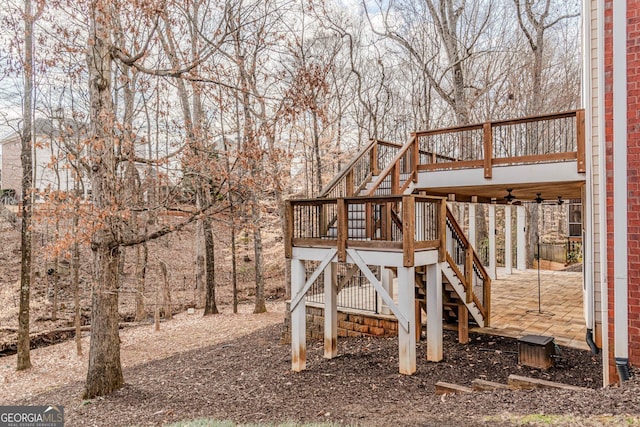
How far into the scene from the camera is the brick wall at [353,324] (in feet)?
27.3

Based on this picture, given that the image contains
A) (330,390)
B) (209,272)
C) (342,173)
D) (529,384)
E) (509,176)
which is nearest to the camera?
(529,384)

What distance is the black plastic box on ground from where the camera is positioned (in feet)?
19.3

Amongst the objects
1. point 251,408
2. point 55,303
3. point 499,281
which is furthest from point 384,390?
point 55,303

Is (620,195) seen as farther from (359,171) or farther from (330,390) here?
(359,171)

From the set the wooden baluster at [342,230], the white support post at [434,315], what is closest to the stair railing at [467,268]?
the white support post at [434,315]

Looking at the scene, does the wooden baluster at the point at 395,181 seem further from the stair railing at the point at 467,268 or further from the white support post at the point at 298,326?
the white support post at the point at 298,326

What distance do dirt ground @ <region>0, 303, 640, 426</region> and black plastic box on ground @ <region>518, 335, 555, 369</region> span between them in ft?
0.43

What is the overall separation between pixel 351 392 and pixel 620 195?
4.06 meters

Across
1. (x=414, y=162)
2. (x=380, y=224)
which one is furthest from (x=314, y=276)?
(x=414, y=162)

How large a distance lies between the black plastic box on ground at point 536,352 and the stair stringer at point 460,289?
133 cm

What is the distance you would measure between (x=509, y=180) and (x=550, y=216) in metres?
22.8

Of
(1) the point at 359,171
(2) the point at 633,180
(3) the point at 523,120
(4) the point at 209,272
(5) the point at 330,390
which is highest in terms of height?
(3) the point at 523,120

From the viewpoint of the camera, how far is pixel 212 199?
7.70 metres

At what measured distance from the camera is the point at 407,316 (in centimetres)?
606
